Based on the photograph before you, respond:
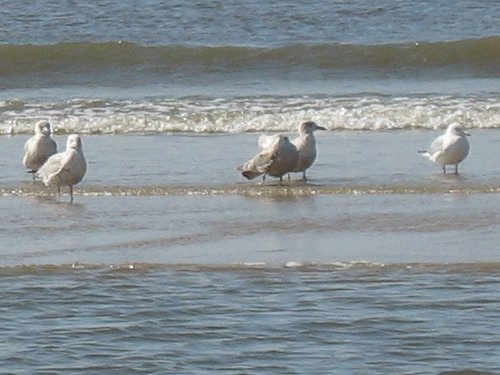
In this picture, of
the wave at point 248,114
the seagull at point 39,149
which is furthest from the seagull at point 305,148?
the wave at point 248,114

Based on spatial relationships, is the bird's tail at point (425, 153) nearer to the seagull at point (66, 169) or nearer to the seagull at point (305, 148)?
the seagull at point (305, 148)

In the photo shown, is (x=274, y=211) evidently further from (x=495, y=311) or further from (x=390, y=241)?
(x=495, y=311)

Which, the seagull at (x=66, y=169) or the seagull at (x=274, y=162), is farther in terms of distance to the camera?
the seagull at (x=274, y=162)

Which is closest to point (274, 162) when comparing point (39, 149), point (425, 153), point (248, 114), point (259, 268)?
A: point (425, 153)

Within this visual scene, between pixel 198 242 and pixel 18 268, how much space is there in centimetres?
118

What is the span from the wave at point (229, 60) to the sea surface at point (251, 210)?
39 millimetres

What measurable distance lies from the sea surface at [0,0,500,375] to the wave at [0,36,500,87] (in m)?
0.04

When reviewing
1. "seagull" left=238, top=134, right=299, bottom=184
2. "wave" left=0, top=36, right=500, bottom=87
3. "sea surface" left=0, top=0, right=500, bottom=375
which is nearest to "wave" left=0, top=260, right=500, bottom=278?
"sea surface" left=0, top=0, right=500, bottom=375

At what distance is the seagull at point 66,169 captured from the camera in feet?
36.9

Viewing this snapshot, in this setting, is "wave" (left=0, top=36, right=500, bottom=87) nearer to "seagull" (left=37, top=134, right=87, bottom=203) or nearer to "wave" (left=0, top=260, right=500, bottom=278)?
"seagull" (left=37, top=134, right=87, bottom=203)

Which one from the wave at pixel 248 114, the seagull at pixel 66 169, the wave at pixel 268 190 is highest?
the seagull at pixel 66 169

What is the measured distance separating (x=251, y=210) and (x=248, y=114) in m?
4.99

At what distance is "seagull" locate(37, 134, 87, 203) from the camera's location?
36.9 ft

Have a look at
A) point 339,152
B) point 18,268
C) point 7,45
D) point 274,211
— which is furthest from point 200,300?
point 7,45
